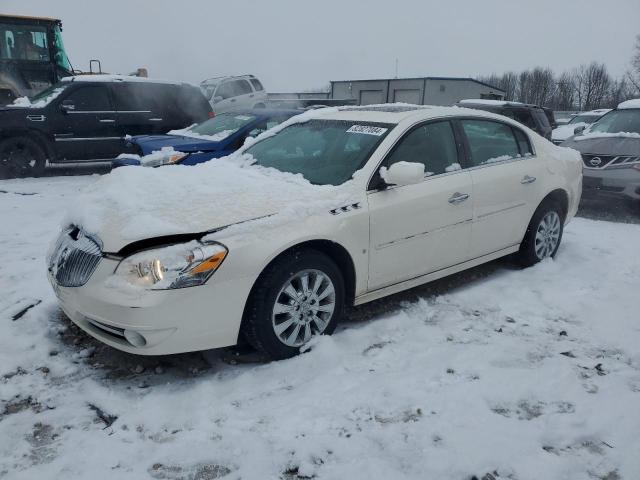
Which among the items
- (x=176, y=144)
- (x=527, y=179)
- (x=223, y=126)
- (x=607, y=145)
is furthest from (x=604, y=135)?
(x=176, y=144)

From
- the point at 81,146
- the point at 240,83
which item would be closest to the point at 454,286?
the point at 81,146

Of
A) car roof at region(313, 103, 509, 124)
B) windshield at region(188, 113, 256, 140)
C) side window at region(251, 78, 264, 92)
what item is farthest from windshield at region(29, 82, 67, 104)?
side window at region(251, 78, 264, 92)

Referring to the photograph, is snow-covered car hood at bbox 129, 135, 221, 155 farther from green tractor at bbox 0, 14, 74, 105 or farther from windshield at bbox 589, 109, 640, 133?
windshield at bbox 589, 109, 640, 133

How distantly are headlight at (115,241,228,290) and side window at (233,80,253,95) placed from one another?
14.3 metres

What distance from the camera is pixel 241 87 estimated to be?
53.4 feet

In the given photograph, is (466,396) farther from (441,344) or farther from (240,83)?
(240,83)

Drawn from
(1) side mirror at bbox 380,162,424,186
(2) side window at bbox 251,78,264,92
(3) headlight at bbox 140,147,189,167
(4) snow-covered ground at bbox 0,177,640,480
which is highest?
(2) side window at bbox 251,78,264,92

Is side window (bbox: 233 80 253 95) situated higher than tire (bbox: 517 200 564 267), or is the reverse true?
side window (bbox: 233 80 253 95)

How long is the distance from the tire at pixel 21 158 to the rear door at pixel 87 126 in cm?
36

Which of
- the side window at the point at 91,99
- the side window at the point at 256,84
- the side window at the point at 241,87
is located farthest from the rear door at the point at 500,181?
the side window at the point at 256,84

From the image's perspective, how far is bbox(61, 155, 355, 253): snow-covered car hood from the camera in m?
2.87

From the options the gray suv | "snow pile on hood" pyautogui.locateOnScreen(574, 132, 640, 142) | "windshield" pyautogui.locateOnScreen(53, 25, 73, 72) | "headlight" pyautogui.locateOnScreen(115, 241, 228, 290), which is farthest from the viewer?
"windshield" pyautogui.locateOnScreen(53, 25, 73, 72)

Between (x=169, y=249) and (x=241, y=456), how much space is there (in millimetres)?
1128

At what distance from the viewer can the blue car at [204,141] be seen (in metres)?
6.81
